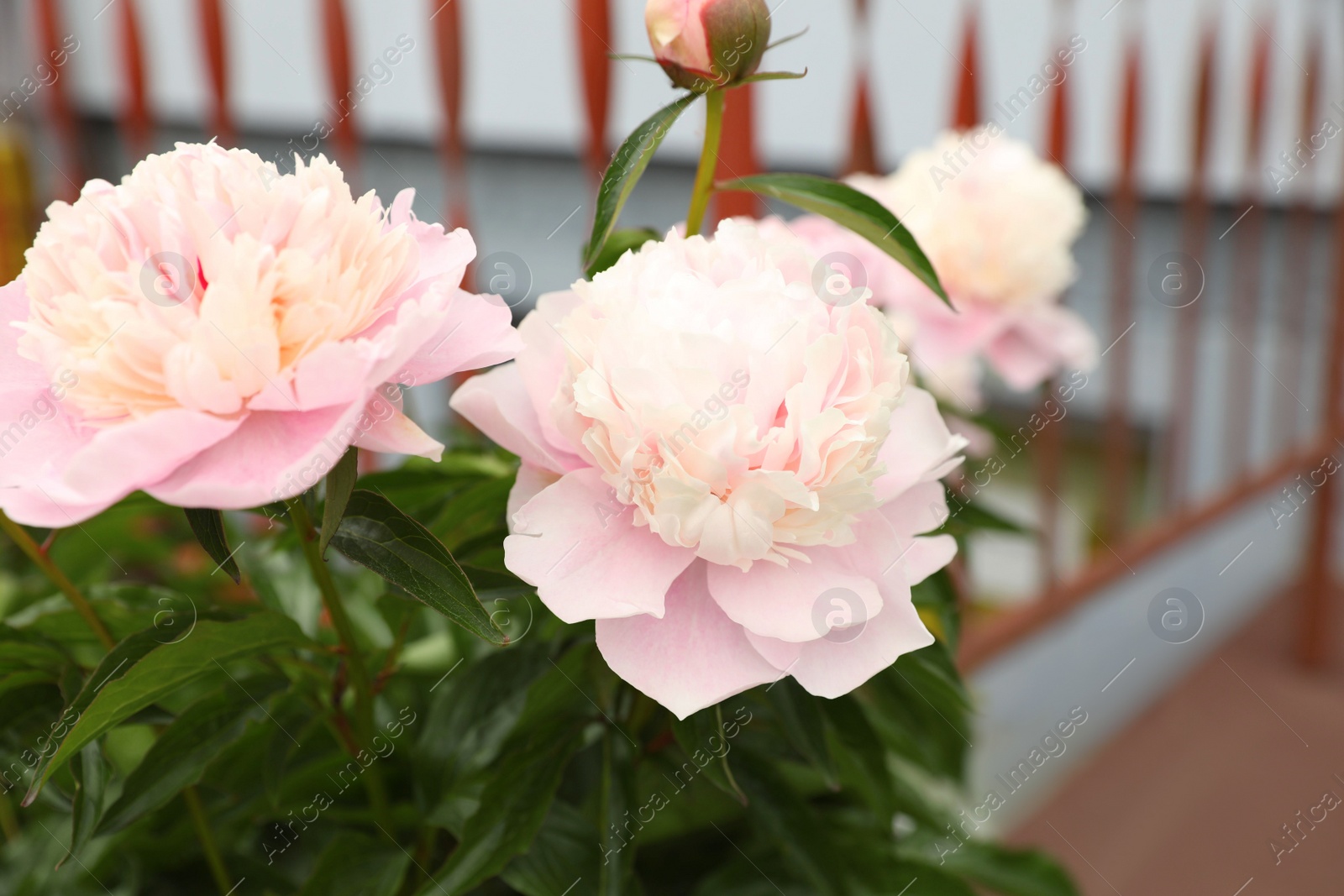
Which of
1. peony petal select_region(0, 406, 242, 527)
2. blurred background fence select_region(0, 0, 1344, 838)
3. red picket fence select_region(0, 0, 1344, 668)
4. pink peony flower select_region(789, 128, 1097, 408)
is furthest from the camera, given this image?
blurred background fence select_region(0, 0, 1344, 838)

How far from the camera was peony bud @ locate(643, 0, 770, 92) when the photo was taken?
12.9 inches

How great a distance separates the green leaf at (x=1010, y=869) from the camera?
0.51m

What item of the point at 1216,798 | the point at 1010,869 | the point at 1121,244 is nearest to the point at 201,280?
the point at 1010,869

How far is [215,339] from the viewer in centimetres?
24

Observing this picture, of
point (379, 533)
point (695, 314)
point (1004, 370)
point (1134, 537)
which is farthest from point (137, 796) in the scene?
point (1134, 537)

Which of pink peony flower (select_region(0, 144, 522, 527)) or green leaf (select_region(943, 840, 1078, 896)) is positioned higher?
pink peony flower (select_region(0, 144, 522, 527))

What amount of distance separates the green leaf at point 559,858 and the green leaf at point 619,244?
0.66 ft

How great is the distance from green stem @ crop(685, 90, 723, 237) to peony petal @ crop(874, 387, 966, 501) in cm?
10

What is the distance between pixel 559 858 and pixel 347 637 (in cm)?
11

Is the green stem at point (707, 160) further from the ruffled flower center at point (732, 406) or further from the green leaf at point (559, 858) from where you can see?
the green leaf at point (559, 858)

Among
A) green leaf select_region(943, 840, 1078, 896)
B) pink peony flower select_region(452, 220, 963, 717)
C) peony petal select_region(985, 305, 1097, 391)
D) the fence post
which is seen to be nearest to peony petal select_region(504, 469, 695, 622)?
pink peony flower select_region(452, 220, 963, 717)

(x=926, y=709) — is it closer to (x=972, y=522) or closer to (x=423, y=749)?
(x=972, y=522)

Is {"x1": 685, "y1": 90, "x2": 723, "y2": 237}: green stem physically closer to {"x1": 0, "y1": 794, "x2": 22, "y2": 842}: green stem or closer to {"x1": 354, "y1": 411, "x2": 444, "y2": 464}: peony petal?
{"x1": 354, "y1": 411, "x2": 444, "y2": 464}: peony petal

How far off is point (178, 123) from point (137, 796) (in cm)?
310
